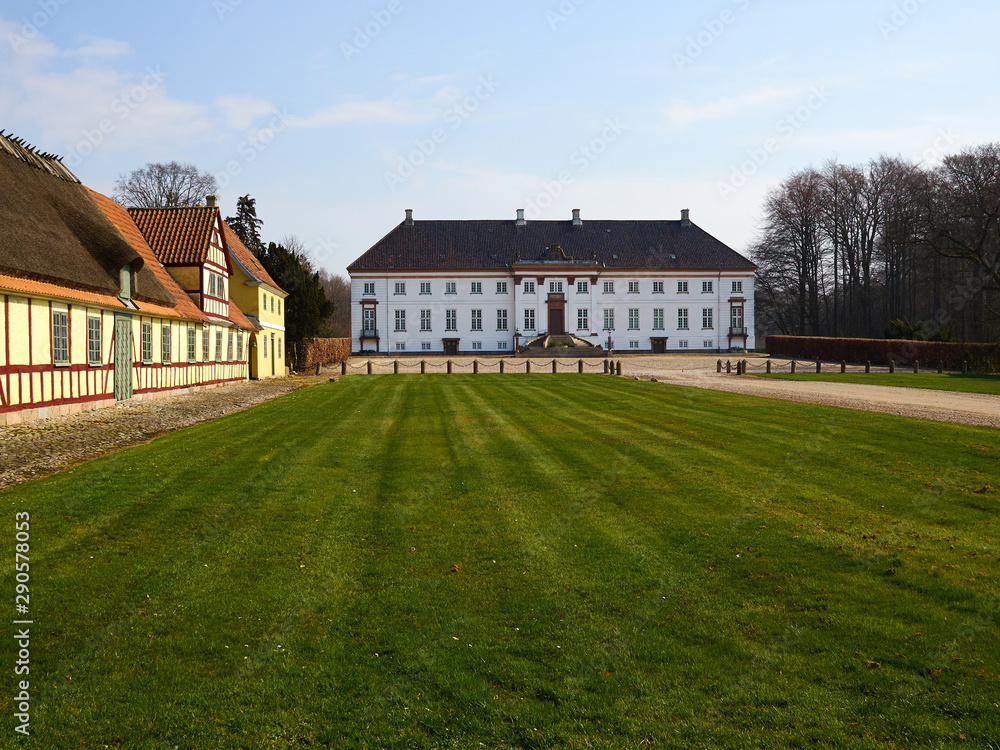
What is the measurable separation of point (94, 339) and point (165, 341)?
4.95 m

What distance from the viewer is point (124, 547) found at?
243 inches

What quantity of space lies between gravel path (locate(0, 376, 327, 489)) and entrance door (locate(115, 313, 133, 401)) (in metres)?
0.44

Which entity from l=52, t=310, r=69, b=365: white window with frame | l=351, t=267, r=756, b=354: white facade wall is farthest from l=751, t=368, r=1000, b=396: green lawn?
l=351, t=267, r=756, b=354: white facade wall

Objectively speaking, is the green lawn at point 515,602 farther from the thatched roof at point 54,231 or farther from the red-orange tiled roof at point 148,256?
the red-orange tiled roof at point 148,256

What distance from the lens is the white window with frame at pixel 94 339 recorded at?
1805cm

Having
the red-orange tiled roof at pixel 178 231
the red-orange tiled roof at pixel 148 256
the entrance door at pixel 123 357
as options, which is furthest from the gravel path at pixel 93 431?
the red-orange tiled roof at pixel 178 231

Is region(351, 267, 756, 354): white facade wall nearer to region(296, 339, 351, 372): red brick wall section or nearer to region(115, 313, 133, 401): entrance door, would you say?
region(296, 339, 351, 372): red brick wall section

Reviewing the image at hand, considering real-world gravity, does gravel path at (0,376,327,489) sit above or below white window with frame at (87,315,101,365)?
below

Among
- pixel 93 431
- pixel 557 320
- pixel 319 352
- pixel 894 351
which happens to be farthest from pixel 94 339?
pixel 557 320

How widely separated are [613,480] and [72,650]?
621cm

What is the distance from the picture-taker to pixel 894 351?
1563 inches

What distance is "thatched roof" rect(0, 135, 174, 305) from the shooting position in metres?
15.4

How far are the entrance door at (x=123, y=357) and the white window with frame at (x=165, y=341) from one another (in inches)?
96.2

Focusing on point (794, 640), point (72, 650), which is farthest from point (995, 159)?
point (72, 650)
